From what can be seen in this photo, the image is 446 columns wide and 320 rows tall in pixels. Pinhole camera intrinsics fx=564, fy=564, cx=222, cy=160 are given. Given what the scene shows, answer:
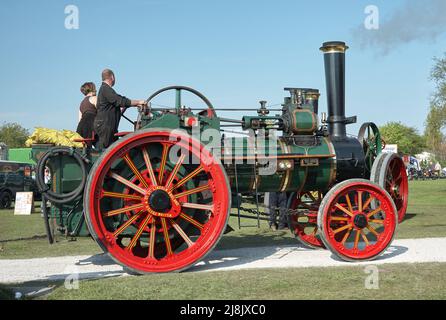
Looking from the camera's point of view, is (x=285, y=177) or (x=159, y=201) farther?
(x=285, y=177)

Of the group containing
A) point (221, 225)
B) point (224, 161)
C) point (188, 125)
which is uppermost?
point (188, 125)

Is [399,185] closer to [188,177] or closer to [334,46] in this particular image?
[334,46]

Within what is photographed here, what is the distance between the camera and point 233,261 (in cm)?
736

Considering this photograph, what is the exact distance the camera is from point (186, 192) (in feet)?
21.8

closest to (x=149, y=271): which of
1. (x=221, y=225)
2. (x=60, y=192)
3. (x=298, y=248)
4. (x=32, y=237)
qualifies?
(x=221, y=225)

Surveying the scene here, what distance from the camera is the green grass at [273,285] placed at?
204 inches

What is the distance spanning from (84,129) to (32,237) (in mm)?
4408

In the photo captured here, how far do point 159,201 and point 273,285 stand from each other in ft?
5.63

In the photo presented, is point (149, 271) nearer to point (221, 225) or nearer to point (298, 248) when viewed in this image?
point (221, 225)

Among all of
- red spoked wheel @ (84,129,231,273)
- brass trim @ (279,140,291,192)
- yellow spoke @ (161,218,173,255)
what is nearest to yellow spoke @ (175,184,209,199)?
red spoked wheel @ (84,129,231,273)

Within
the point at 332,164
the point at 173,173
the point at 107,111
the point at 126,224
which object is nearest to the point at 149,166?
the point at 173,173

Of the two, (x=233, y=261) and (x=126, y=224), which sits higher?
(x=126, y=224)

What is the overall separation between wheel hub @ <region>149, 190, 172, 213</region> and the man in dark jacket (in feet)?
3.58

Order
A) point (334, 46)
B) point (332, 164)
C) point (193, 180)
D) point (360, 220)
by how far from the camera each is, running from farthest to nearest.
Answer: point (334, 46) → point (332, 164) → point (360, 220) → point (193, 180)
